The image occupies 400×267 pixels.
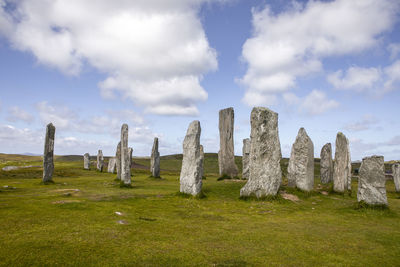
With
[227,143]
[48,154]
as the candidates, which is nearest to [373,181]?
[227,143]

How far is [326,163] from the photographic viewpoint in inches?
1158

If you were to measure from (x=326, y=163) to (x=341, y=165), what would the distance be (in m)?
8.23

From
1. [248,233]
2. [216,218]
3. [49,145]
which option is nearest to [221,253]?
[248,233]

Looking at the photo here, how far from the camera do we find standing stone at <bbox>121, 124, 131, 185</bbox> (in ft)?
75.2

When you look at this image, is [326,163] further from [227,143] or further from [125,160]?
[125,160]

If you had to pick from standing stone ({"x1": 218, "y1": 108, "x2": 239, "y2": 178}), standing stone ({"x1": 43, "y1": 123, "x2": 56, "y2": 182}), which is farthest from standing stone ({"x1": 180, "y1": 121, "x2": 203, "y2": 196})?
standing stone ({"x1": 43, "y1": 123, "x2": 56, "y2": 182})

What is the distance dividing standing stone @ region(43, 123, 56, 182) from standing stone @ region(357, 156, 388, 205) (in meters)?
25.2

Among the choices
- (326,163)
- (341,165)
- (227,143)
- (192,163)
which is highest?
(227,143)

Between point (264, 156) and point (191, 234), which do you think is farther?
point (264, 156)

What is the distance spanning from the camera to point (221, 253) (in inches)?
308

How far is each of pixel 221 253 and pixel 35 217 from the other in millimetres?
7746

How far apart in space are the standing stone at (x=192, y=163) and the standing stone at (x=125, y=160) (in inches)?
265

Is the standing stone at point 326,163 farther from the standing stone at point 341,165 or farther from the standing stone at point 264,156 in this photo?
the standing stone at point 264,156

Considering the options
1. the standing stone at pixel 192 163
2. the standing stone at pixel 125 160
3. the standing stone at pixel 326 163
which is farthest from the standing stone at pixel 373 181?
the standing stone at pixel 125 160
